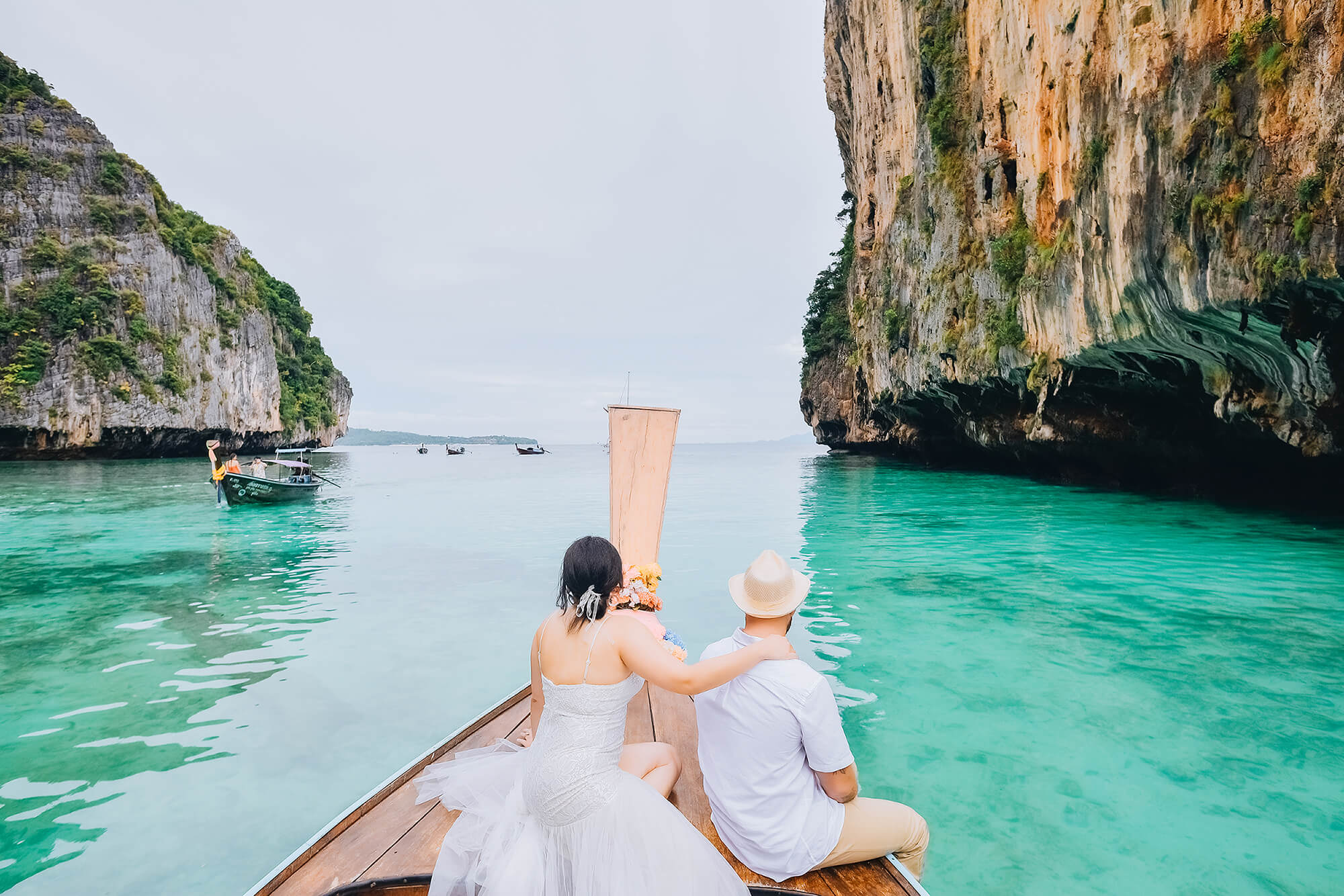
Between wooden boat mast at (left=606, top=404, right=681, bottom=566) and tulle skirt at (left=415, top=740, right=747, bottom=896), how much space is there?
2.37m

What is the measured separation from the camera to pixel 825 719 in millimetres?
2254

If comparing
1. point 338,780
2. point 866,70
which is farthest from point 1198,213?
point 866,70

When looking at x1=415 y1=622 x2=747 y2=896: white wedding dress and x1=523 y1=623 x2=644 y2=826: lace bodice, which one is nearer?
x1=415 y1=622 x2=747 y2=896: white wedding dress

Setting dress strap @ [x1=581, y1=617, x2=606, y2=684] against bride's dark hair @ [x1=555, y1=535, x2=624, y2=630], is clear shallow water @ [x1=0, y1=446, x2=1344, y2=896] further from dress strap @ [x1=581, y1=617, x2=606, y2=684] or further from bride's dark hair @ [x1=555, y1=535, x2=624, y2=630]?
bride's dark hair @ [x1=555, y1=535, x2=624, y2=630]

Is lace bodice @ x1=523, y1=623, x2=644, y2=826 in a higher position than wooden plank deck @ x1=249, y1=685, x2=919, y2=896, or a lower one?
higher

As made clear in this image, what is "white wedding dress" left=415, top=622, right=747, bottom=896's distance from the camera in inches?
81.4

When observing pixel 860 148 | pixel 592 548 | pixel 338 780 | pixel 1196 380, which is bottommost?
pixel 338 780

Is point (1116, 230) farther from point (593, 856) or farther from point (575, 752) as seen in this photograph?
point (593, 856)

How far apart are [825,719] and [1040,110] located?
1696 centimetres

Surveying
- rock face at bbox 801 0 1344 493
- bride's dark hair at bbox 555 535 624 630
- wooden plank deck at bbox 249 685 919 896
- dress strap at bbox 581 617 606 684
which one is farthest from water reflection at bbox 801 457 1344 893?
rock face at bbox 801 0 1344 493

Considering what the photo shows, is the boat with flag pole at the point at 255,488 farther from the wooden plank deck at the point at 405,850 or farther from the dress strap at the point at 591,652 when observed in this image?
the dress strap at the point at 591,652

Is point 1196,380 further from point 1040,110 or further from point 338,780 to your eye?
point 338,780

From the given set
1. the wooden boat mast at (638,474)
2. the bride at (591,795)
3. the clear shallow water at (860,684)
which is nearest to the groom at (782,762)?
the bride at (591,795)

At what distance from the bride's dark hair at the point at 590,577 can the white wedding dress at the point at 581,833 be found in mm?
86
